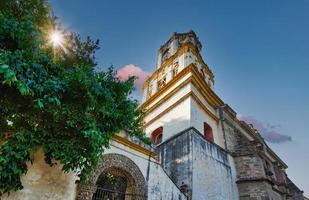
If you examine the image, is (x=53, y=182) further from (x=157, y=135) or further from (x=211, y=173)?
(x=157, y=135)

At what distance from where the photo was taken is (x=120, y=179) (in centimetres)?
698

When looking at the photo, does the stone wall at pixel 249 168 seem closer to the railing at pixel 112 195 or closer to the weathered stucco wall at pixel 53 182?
the weathered stucco wall at pixel 53 182

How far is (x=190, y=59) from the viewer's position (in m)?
15.8

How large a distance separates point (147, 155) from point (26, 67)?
5.32 meters

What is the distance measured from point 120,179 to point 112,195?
1.93ft

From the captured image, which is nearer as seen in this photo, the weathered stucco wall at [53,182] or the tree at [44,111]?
the tree at [44,111]

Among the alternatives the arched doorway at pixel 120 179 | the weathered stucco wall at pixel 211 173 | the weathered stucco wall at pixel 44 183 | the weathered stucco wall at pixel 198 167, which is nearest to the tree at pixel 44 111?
the weathered stucco wall at pixel 44 183

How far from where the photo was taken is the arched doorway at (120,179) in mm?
6234

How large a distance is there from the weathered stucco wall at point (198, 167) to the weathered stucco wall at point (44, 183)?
5291mm

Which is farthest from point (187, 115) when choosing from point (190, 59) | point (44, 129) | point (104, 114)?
point (44, 129)

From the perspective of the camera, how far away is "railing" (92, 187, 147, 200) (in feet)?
20.2

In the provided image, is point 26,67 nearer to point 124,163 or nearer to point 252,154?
point 124,163

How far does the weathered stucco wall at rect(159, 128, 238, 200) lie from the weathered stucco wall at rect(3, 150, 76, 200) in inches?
208

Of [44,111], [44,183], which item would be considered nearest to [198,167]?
[44,183]
